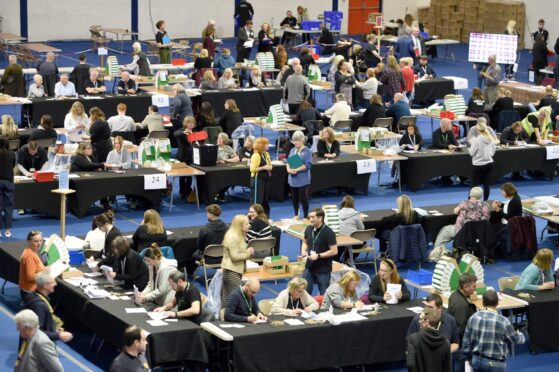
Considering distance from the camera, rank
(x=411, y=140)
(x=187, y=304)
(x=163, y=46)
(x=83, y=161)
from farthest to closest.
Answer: (x=163, y=46)
(x=411, y=140)
(x=83, y=161)
(x=187, y=304)

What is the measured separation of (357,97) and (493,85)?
9.29 feet

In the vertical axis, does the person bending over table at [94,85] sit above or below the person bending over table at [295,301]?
above

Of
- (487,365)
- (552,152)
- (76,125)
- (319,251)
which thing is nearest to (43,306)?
(319,251)

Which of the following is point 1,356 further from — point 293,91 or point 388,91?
point 388,91

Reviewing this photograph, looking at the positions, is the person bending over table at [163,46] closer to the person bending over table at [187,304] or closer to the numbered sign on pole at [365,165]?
the numbered sign on pole at [365,165]

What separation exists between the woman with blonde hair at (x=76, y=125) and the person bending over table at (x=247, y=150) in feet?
8.39

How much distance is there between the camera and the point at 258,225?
1545 cm

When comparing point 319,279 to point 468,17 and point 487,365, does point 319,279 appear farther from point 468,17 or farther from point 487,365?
point 468,17

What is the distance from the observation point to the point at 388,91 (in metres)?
26.0

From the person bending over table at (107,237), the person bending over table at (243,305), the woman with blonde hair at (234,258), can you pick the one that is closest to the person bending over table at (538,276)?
the woman with blonde hair at (234,258)

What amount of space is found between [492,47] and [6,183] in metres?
14.8

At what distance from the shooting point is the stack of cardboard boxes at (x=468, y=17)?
3981cm

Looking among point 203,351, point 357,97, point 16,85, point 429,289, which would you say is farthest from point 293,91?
point 203,351

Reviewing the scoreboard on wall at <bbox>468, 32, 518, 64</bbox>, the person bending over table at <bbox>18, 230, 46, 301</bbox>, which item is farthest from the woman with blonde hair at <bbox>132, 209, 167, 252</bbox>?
the scoreboard on wall at <bbox>468, 32, 518, 64</bbox>
